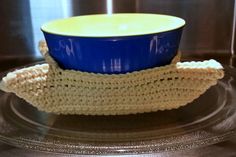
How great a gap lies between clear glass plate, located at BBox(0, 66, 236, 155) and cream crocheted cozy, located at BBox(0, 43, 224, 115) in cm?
1

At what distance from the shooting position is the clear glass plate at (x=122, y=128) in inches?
12.5

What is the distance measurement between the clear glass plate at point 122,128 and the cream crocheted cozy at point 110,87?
0.5 inches

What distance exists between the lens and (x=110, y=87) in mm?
367

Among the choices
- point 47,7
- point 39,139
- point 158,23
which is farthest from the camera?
point 47,7

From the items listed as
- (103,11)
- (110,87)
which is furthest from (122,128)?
(103,11)

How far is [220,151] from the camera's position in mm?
352

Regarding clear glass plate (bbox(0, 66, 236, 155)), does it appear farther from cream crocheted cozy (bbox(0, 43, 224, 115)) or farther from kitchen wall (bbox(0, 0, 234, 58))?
kitchen wall (bbox(0, 0, 234, 58))

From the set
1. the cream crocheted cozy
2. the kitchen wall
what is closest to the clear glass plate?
the cream crocheted cozy

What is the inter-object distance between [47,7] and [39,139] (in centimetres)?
32

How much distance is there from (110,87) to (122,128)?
1.6 inches

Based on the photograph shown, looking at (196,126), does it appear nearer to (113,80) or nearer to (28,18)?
(113,80)

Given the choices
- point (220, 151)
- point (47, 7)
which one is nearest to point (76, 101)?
point (220, 151)

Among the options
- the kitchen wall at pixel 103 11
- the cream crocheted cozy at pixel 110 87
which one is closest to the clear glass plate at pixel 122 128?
the cream crocheted cozy at pixel 110 87

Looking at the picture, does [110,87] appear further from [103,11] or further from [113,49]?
[103,11]
